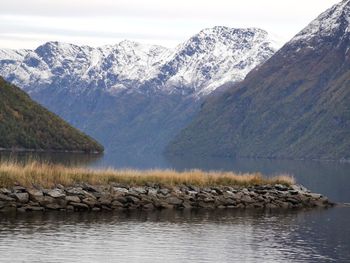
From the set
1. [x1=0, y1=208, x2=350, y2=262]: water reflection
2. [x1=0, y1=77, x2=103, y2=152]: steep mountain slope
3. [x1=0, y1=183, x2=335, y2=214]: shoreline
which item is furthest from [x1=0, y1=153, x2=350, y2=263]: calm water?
[x1=0, y1=77, x2=103, y2=152]: steep mountain slope

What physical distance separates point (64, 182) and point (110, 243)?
1980 centimetres

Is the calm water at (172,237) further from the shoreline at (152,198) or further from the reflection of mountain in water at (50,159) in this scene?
the reflection of mountain in water at (50,159)

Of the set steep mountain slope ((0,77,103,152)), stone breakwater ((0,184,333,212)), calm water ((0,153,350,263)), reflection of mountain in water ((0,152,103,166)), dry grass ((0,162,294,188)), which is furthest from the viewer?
steep mountain slope ((0,77,103,152))

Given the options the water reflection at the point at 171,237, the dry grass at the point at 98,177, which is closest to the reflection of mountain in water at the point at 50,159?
→ the dry grass at the point at 98,177

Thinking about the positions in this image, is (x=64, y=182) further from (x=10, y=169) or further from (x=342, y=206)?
(x=342, y=206)

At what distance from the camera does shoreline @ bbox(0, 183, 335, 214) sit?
6259cm

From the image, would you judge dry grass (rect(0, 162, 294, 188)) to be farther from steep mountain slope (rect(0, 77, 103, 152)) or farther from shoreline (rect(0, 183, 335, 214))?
steep mountain slope (rect(0, 77, 103, 152))

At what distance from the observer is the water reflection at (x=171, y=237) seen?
44.5m

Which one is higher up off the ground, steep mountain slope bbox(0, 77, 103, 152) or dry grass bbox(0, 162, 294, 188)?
steep mountain slope bbox(0, 77, 103, 152)

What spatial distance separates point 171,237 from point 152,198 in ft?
57.2

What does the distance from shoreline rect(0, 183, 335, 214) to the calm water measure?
2526 millimetres

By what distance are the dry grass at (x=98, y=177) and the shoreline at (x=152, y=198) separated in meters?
0.95

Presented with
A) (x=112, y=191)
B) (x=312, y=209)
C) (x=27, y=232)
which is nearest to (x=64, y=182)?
(x=112, y=191)

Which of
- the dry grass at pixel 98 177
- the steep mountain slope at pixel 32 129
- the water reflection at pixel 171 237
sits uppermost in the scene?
the steep mountain slope at pixel 32 129
